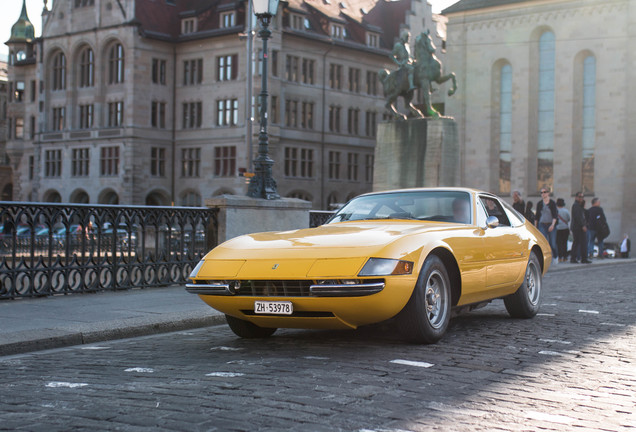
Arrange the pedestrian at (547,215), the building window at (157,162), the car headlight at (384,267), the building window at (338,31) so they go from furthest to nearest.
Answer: the building window at (338,31) → the building window at (157,162) → the pedestrian at (547,215) → the car headlight at (384,267)

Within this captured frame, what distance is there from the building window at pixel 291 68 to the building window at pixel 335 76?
353 cm

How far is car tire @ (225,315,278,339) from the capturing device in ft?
26.0

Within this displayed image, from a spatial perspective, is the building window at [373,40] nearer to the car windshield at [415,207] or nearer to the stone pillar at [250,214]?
the stone pillar at [250,214]

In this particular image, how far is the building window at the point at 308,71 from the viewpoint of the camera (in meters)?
64.6

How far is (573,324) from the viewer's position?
936 cm

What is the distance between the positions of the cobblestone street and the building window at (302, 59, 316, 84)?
5682 centimetres

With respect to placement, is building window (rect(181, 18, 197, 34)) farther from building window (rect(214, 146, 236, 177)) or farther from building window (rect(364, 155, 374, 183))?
building window (rect(364, 155, 374, 183))

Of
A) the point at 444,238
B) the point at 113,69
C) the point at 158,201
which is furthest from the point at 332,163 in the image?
the point at 444,238

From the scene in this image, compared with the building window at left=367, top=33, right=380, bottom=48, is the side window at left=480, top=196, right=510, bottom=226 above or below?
below

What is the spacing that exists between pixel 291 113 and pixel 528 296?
180ft

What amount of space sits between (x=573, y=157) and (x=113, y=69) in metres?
34.9

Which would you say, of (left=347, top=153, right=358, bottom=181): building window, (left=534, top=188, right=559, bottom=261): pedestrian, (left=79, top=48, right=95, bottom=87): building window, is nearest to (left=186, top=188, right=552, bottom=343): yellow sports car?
(left=534, top=188, right=559, bottom=261): pedestrian

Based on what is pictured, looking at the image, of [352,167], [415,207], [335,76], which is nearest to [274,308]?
[415,207]

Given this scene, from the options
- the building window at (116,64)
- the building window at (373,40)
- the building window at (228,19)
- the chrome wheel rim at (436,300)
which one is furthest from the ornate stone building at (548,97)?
the chrome wheel rim at (436,300)
